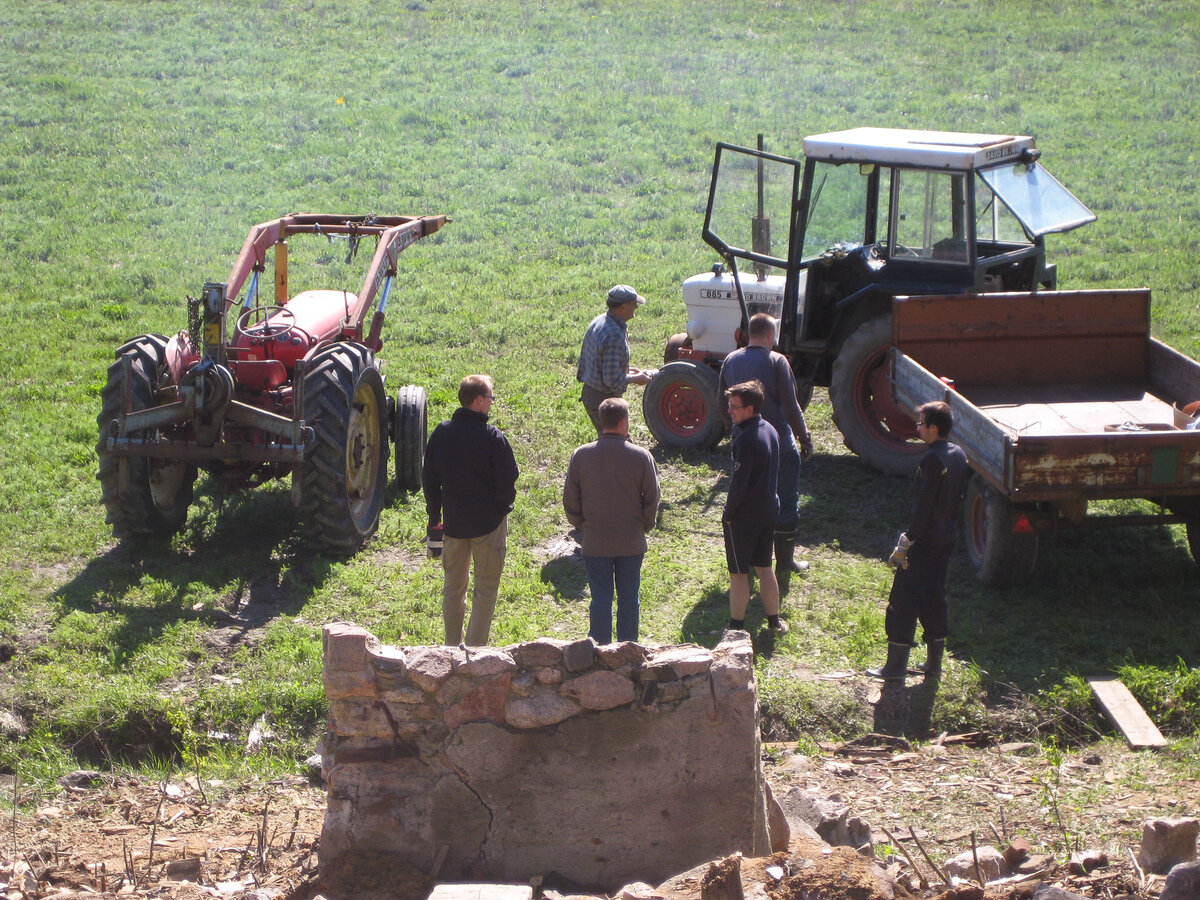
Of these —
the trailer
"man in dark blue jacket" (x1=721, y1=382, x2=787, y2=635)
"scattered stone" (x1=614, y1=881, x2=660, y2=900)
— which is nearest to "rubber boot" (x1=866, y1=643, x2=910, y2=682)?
"man in dark blue jacket" (x1=721, y1=382, x2=787, y2=635)

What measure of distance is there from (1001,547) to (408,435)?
4.23 meters

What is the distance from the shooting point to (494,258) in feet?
55.9

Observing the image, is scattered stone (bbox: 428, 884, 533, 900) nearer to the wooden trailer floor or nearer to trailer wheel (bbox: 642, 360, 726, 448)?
the wooden trailer floor

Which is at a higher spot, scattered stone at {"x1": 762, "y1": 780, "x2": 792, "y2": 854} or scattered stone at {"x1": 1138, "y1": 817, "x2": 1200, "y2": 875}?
scattered stone at {"x1": 1138, "y1": 817, "x2": 1200, "y2": 875}

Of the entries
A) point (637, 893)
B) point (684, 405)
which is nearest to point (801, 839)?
point (637, 893)

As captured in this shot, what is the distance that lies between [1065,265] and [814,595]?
1071 centimetres

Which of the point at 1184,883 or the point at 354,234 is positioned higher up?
the point at 354,234

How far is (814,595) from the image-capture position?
293 inches

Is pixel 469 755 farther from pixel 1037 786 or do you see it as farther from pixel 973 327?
pixel 973 327

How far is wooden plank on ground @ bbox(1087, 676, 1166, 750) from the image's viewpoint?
5641mm

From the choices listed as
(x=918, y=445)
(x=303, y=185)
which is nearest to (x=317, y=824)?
(x=918, y=445)

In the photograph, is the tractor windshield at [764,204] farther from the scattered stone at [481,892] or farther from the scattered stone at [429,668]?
the scattered stone at [481,892]

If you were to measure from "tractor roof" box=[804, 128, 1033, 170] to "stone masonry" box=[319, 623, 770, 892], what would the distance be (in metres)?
5.60

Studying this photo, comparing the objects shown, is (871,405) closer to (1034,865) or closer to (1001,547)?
(1001,547)
